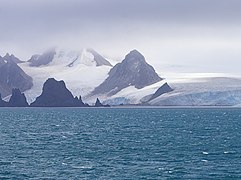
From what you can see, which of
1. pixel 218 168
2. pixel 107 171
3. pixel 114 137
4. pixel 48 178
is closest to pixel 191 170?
pixel 218 168

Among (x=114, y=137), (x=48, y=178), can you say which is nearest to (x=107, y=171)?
(x=48, y=178)

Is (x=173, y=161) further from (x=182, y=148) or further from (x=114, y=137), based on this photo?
(x=114, y=137)

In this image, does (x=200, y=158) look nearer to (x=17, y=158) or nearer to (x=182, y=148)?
(x=182, y=148)

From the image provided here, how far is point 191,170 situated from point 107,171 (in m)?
8.91

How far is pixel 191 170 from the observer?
6931cm

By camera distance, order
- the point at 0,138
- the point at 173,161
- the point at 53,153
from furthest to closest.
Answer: the point at 0,138
the point at 53,153
the point at 173,161

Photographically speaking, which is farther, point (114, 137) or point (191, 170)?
point (114, 137)

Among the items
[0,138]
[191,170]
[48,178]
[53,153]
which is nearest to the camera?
[48,178]

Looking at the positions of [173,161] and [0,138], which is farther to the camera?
[0,138]

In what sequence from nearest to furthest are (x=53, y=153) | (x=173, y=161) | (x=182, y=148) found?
1. (x=173, y=161)
2. (x=53, y=153)
3. (x=182, y=148)

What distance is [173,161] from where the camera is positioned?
76438mm

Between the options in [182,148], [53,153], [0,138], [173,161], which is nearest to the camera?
[173,161]

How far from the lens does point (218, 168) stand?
7094 cm

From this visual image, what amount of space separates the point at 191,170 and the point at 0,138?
48.7 m
